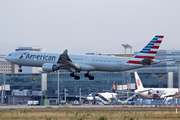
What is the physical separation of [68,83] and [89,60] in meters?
83.2

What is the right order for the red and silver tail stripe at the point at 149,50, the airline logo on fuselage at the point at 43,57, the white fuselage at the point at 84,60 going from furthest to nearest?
the airline logo on fuselage at the point at 43,57, the white fuselage at the point at 84,60, the red and silver tail stripe at the point at 149,50

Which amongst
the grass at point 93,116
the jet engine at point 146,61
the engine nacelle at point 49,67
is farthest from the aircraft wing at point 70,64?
the grass at point 93,116

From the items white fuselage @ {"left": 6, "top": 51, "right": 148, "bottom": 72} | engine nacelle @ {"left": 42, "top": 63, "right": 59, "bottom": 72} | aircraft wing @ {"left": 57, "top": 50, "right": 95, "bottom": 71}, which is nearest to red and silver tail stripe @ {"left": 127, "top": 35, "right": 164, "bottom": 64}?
white fuselage @ {"left": 6, "top": 51, "right": 148, "bottom": 72}

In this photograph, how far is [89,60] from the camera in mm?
65875

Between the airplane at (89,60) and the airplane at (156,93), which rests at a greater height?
the airplane at (89,60)

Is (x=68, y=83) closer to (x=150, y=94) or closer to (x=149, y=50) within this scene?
(x=150, y=94)

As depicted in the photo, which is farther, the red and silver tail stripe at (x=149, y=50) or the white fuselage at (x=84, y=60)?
the white fuselage at (x=84, y=60)

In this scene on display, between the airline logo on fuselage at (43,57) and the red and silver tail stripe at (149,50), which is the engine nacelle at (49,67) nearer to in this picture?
the airline logo on fuselage at (43,57)

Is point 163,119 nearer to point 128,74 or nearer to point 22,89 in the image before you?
point 128,74

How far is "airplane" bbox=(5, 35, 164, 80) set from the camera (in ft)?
205

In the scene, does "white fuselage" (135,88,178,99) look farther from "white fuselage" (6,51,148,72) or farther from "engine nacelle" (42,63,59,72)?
"engine nacelle" (42,63,59,72)

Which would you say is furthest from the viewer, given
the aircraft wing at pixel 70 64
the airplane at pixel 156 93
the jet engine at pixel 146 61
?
the airplane at pixel 156 93

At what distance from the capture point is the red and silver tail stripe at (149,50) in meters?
62.1

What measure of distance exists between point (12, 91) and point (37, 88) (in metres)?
10.7
